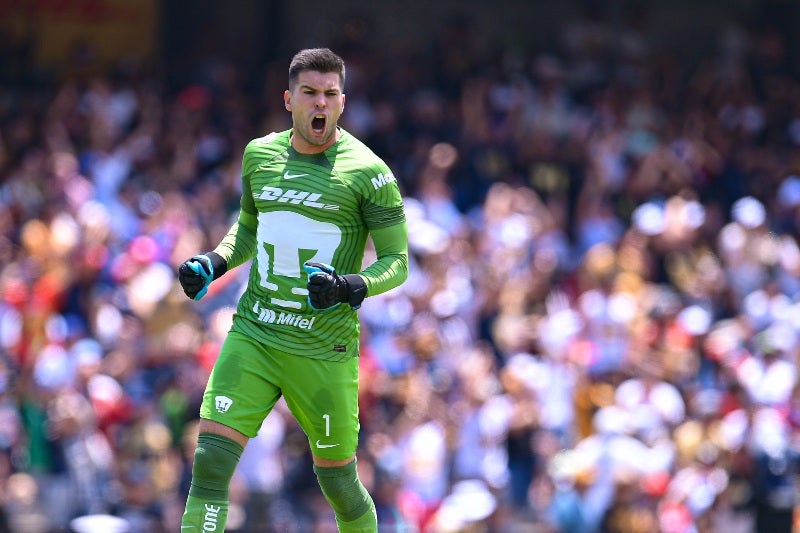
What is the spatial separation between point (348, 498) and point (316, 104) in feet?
6.54

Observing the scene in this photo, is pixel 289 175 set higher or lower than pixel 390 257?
higher

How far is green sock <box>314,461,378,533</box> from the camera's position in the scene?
7.53 meters

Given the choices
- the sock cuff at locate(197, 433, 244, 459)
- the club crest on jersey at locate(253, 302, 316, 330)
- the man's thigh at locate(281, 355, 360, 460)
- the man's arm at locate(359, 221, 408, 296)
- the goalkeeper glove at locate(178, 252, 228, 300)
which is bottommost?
the sock cuff at locate(197, 433, 244, 459)

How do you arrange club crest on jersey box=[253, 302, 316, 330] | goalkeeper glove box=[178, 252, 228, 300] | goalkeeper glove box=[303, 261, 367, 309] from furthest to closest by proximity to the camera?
1. club crest on jersey box=[253, 302, 316, 330]
2. goalkeeper glove box=[178, 252, 228, 300]
3. goalkeeper glove box=[303, 261, 367, 309]

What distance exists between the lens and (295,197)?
23.8 feet

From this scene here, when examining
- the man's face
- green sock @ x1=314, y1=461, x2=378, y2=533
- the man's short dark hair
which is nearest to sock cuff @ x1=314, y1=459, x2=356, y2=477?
green sock @ x1=314, y1=461, x2=378, y2=533

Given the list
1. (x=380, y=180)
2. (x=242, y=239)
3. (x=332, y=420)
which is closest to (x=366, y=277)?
(x=380, y=180)

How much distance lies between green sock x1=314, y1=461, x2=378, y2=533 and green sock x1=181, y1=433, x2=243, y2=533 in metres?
0.54

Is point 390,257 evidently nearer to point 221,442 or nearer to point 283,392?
point 283,392

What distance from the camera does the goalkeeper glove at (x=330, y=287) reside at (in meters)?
A: 6.75

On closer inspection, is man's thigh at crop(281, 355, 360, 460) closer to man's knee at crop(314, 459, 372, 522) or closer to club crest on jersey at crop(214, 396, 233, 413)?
man's knee at crop(314, 459, 372, 522)

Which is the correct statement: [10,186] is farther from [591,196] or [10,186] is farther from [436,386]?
[591,196]

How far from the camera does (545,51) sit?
19922 millimetres

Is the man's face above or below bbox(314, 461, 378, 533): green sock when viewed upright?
above
